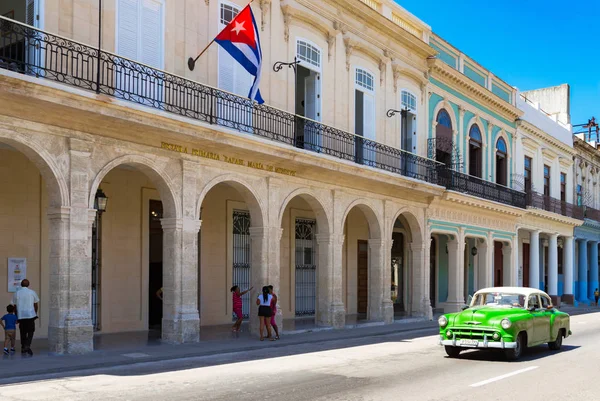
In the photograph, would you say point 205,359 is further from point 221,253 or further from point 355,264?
point 355,264

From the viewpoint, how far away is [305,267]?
23.8 m

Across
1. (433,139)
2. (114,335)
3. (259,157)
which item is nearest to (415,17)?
(433,139)

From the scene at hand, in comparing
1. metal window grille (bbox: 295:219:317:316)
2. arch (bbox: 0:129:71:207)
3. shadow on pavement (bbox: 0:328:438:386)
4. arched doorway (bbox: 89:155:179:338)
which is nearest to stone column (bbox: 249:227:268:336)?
shadow on pavement (bbox: 0:328:438:386)

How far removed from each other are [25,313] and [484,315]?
868cm

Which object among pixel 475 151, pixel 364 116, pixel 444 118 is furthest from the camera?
pixel 475 151

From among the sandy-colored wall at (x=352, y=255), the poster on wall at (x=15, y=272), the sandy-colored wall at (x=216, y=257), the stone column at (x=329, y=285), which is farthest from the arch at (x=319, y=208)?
the poster on wall at (x=15, y=272)

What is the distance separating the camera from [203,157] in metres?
16.1

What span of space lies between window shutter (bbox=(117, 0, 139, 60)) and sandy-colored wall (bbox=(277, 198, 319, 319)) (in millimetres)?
9175

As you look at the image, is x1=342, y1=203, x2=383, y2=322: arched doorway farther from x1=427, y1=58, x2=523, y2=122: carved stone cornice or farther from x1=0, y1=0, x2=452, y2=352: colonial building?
x1=427, y1=58, x2=523, y2=122: carved stone cornice

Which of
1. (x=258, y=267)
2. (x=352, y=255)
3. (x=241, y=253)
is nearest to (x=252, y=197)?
(x=258, y=267)

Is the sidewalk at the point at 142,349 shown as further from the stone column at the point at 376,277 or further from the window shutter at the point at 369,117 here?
the window shutter at the point at 369,117

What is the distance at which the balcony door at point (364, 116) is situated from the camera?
21812 millimetres

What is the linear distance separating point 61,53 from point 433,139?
16.7 m

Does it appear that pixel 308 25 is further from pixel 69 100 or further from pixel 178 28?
pixel 69 100
